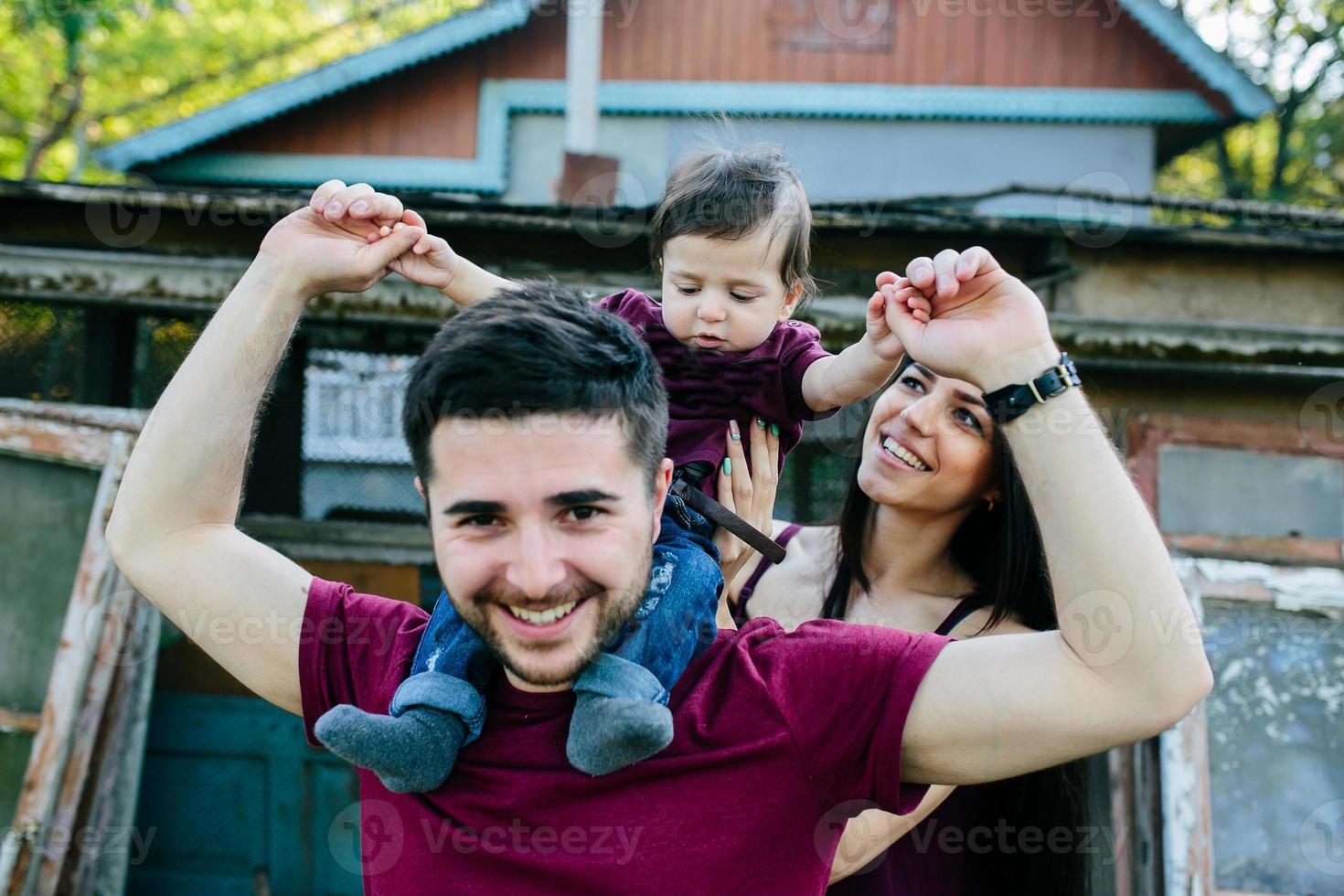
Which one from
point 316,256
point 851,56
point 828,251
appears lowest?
point 316,256

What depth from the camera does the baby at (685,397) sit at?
151cm

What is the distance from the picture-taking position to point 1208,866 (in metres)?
3.55

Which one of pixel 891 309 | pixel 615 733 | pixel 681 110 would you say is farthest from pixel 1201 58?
pixel 615 733

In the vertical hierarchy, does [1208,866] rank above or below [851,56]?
below

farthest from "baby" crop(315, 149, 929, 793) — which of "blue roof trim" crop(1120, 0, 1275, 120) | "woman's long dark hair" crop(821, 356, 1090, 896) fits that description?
"blue roof trim" crop(1120, 0, 1275, 120)

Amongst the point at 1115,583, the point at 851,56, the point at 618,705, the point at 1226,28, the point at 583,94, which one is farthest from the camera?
the point at 1226,28

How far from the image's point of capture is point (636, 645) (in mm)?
1654

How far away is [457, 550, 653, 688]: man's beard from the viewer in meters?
1.49

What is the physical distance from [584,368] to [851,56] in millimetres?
9782

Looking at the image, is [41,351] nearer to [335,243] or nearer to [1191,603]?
[335,243]

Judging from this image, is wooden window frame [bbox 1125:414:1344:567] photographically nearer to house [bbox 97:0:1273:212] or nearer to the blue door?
the blue door

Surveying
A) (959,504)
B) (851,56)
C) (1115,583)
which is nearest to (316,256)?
(1115,583)

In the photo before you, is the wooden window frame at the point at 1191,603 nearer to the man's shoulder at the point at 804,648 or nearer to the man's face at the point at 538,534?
the man's shoulder at the point at 804,648

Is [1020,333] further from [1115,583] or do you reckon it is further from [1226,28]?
[1226,28]
